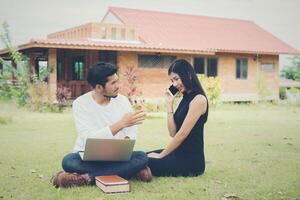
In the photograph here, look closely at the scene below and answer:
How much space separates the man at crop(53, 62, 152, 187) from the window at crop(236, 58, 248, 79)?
65.1 feet

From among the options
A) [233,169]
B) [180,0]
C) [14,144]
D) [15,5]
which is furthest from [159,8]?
[233,169]

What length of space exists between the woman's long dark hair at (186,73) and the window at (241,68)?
63.9 ft

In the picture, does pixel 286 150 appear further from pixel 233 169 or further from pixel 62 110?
pixel 62 110

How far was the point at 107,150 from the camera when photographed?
4684 mm

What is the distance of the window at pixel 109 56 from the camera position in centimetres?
2033

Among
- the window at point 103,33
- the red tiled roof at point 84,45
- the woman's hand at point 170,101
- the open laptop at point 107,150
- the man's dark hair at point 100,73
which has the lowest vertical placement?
the open laptop at point 107,150

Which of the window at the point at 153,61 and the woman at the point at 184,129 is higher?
the window at the point at 153,61

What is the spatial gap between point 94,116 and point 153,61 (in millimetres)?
16152

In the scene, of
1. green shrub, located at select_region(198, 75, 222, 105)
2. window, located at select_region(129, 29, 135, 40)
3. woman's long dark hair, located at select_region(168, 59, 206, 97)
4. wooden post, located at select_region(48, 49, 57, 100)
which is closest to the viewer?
woman's long dark hair, located at select_region(168, 59, 206, 97)

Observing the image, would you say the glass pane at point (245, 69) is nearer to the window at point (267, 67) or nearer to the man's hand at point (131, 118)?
the window at point (267, 67)

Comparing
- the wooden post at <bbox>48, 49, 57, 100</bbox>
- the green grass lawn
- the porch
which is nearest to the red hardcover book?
the green grass lawn

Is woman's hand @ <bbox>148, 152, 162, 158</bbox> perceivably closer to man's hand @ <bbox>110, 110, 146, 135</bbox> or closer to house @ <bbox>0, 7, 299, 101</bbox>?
man's hand @ <bbox>110, 110, 146, 135</bbox>

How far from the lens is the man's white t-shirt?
472 centimetres

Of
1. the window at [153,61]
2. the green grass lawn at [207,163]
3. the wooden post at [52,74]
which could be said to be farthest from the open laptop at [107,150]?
the window at [153,61]
